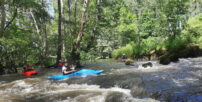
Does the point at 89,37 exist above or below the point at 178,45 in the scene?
above

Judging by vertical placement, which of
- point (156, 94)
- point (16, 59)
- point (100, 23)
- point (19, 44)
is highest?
point (100, 23)

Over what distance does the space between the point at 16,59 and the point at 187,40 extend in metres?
15.2

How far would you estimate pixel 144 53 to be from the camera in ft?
60.1

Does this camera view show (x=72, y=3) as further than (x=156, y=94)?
Yes

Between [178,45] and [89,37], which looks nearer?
[178,45]

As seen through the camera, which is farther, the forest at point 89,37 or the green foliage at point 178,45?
the green foliage at point 178,45

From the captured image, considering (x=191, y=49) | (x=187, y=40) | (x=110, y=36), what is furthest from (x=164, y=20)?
(x=110, y=36)

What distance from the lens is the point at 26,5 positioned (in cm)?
1106

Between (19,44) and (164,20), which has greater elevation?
(164,20)

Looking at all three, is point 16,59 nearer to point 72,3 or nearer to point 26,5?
point 26,5

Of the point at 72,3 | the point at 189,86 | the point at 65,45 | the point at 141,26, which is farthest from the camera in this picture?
the point at 141,26

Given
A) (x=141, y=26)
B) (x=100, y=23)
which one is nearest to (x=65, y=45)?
(x=100, y=23)

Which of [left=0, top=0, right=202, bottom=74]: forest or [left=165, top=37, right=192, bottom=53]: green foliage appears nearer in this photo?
[left=0, top=0, right=202, bottom=74]: forest

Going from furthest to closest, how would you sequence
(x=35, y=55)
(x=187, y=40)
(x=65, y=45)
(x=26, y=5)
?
(x=65, y=45)
(x=187, y=40)
(x=35, y=55)
(x=26, y=5)
